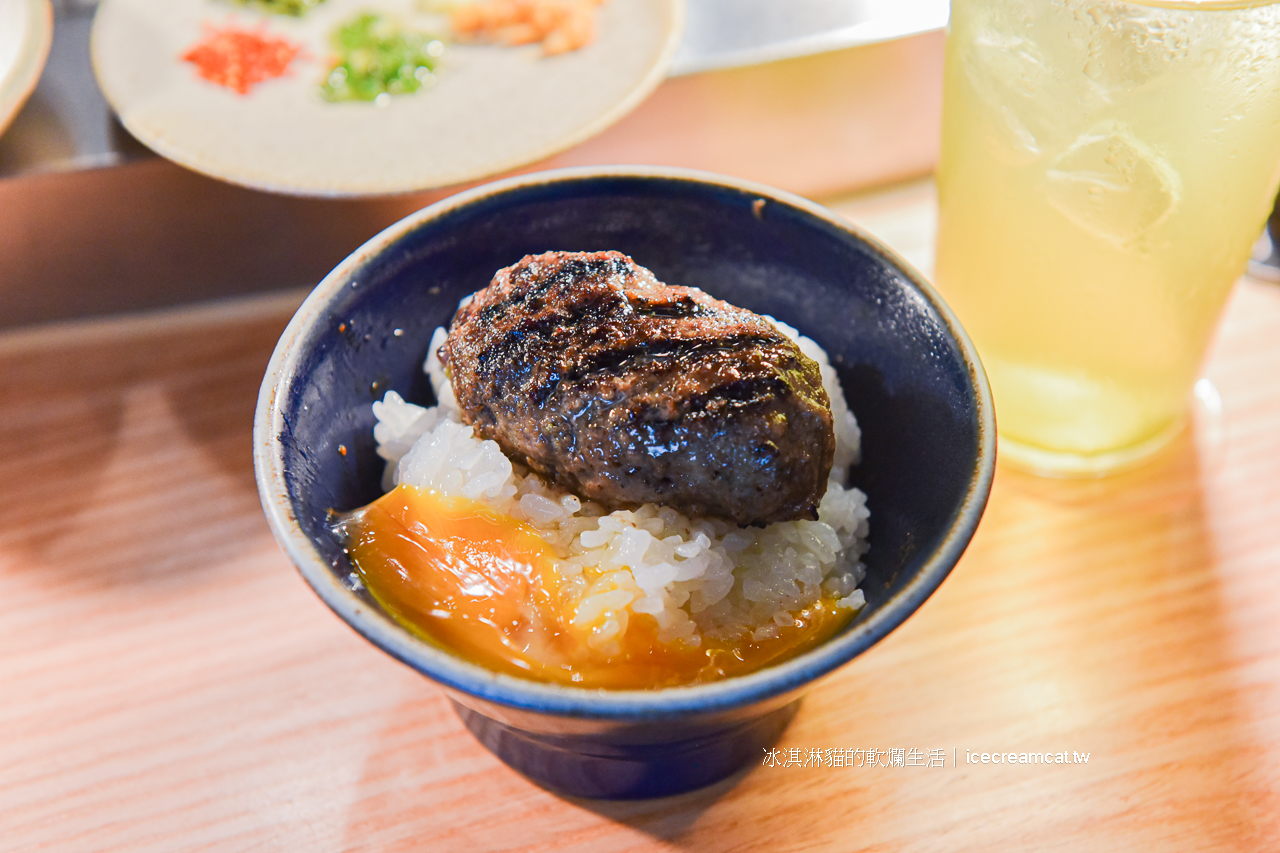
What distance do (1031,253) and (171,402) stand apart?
1.61 metres

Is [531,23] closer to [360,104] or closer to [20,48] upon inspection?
[360,104]

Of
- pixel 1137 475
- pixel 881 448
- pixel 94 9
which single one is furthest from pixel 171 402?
pixel 1137 475

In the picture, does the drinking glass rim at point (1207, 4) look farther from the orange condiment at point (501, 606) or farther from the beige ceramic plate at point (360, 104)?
the beige ceramic plate at point (360, 104)

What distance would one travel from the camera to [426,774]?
1371 mm

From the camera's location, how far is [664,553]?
117cm

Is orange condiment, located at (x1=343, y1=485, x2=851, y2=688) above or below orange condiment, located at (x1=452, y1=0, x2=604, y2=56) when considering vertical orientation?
below

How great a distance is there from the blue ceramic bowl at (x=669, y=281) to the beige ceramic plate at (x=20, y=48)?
0.96 meters

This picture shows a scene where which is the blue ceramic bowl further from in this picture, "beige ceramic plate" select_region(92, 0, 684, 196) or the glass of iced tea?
"beige ceramic plate" select_region(92, 0, 684, 196)

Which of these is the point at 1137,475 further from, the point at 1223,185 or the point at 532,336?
the point at 532,336

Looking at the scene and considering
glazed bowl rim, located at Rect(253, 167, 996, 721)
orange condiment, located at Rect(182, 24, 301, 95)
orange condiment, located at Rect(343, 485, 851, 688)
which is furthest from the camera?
orange condiment, located at Rect(182, 24, 301, 95)

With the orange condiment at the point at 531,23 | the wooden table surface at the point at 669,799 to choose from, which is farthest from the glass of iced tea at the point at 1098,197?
the orange condiment at the point at 531,23

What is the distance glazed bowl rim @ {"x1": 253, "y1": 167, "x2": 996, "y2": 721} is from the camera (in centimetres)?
94

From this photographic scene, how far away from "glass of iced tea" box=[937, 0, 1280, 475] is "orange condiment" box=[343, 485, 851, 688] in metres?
0.69

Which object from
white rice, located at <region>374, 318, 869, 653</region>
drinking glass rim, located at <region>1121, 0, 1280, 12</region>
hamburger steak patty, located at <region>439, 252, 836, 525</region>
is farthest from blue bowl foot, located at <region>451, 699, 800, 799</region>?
drinking glass rim, located at <region>1121, 0, 1280, 12</region>
